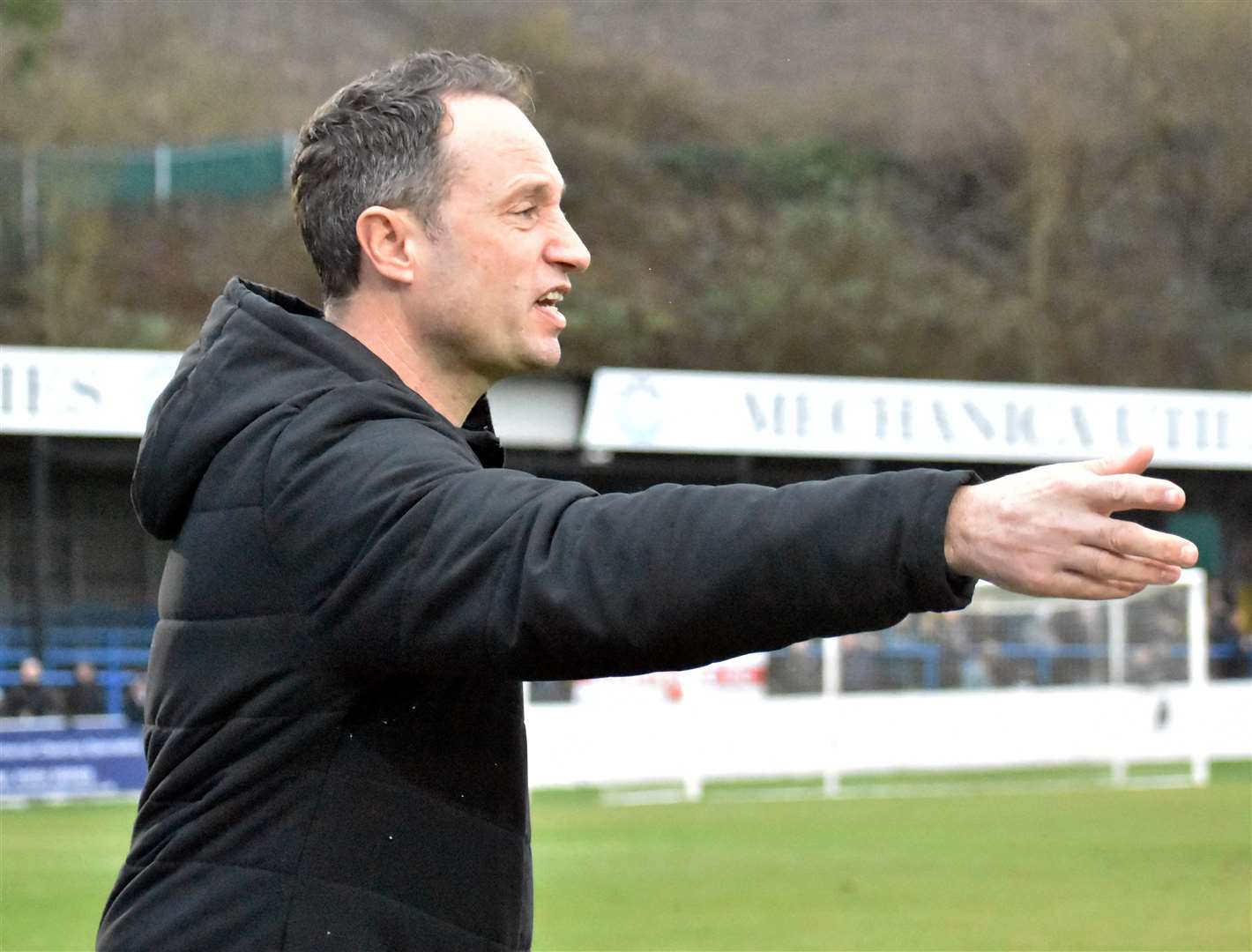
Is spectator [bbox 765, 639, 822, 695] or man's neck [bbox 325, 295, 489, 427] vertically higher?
man's neck [bbox 325, 295, 489, 427]

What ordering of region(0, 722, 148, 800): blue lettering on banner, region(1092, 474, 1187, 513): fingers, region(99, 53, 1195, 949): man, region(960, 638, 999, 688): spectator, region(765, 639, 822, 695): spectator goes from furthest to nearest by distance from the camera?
region(960, 638, 999, 688): spectator → region(765, 639, 822, 695): spectator → region(0, 722, 148, 800): blue lettering on banner → region(99, 53, 1195, 949): man → region(1092, 474, 1187, 513): fingers

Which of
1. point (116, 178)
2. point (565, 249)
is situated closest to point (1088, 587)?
point (565, 249)

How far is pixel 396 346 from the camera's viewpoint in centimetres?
214

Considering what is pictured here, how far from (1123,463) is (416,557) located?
0.61 m

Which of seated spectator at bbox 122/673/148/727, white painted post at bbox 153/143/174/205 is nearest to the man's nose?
seated spectator at bbox 122/673/148/727

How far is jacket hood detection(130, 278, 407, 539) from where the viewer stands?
1952 mm

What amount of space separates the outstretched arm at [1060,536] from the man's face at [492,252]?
708mm

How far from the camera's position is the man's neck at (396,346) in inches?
84.1

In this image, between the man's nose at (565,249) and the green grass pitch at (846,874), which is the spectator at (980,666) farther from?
the man's nose at (565,249)

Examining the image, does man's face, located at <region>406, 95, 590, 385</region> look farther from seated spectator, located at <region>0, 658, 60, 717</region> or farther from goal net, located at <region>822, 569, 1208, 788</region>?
goal net, located at <region>822, 569, 1208, 788</region>

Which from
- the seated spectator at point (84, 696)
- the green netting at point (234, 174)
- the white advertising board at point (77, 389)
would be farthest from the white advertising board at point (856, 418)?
the green netting at point (234, 174)

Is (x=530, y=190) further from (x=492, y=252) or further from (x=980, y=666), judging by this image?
(x=980, y=666)

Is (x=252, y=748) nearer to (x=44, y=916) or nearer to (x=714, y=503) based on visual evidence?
(x=714, y=503)

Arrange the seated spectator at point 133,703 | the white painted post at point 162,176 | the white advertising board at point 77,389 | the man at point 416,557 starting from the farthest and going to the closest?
1. the white painted post at point 162,176
2. the white advertising board at point 77,389
3. the seated spectator at point 133,703
4. the man at point 416,557
